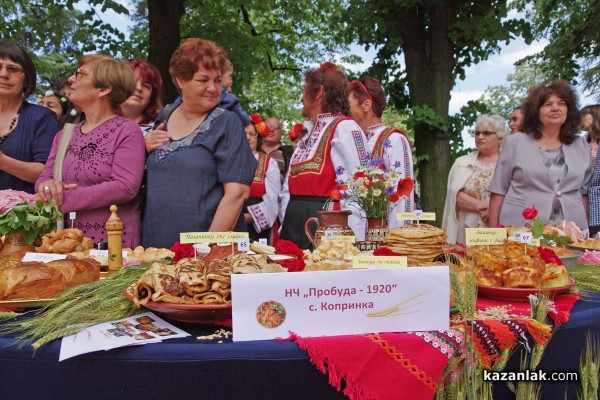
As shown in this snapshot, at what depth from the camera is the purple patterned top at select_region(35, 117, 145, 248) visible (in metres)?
2.29

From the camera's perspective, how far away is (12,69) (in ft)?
8.64

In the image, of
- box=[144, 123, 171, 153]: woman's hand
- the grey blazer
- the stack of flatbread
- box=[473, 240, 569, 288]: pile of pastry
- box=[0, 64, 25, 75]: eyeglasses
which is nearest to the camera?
→ box=[473, 240, 569, 288]: pile of pastry

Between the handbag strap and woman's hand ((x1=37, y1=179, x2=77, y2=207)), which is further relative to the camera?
Answer: the handbag strap

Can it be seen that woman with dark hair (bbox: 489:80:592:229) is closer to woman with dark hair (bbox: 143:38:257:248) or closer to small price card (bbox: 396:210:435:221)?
small price card (bbox: 396:210:435:221)

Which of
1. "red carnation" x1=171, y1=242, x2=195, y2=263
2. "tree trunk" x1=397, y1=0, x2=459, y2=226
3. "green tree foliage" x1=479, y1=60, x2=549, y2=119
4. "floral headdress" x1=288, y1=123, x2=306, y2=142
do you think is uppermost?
"green tree foliage" x1=479, y1=60, x2=549, y2=119

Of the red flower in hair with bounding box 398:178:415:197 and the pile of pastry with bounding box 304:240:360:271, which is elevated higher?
the red flower in hair with bounding box 398:178:415:197

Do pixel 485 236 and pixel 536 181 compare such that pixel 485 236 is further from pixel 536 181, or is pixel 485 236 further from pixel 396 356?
pixel 536 181

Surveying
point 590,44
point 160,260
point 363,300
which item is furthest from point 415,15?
point 363,300

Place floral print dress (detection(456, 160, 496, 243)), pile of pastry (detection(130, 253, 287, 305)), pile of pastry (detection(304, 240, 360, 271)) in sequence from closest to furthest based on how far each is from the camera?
pile of pastry (detection(130, 253, 287, 305)) → pile of pastry (detection(304, 240, 360, 271)) → floral print dress (detection(456, 160, 496, 243))

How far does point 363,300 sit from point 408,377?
0.20m

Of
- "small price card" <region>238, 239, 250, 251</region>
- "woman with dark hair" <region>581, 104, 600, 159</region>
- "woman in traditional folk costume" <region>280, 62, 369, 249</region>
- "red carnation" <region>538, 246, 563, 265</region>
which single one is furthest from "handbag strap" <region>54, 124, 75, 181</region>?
"woman with dark hair" <region>581, 104, 600, 159</region>

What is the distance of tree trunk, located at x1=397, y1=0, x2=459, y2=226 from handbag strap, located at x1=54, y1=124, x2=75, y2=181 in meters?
4.40

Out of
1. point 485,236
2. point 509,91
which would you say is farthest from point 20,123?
point 509,91

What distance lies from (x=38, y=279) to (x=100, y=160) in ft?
3.07
